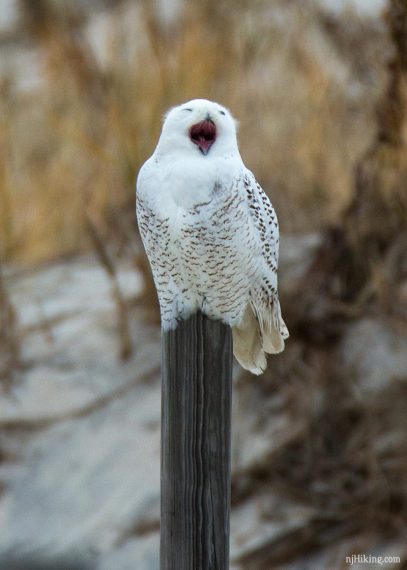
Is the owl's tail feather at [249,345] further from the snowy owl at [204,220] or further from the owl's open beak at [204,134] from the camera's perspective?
the owl's open beak at [204,134]

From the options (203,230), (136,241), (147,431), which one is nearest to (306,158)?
(136,241)

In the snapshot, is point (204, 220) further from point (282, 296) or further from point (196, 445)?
point (282, 296)

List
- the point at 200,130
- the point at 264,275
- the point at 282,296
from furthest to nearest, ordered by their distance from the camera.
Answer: the point at 282,296 < the point at 264,275 < the point at 200,130

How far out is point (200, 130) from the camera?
89.2 inches

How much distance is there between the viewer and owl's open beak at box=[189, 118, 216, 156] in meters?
2.26

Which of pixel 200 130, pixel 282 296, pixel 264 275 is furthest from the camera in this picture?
pixel 282 296

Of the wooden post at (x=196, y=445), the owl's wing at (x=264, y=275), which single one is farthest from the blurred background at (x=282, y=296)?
the wooden post at (x=196, y=445)

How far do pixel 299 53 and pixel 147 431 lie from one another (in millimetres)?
2823

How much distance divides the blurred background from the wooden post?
246 cm

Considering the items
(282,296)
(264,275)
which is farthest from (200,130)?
(282,296)

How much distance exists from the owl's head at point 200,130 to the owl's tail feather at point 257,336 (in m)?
0.54

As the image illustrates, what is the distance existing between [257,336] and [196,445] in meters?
0.52

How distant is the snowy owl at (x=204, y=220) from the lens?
7.47ft

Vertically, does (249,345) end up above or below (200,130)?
below
